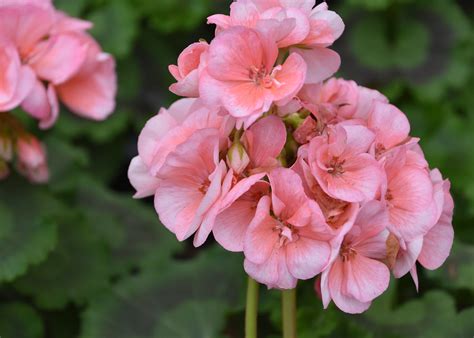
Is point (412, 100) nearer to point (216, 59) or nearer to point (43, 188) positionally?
point (43, 188)

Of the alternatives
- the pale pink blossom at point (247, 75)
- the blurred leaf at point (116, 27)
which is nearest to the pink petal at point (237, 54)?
the pale pink blossom at point (247, 75)

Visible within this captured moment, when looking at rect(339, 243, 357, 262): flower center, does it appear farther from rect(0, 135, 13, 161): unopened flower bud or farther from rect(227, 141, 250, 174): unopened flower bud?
rect(0, 135, 13, 161): unopened flower bud

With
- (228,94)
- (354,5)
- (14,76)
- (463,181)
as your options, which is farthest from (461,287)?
(354,5)

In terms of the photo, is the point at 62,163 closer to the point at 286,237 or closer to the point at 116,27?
the point at 116,27

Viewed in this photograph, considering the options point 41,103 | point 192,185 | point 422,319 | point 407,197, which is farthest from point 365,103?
point 41,103

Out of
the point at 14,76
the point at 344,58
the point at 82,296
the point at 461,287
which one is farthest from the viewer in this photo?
the point at 344,58

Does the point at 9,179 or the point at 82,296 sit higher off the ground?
the point at 9,179

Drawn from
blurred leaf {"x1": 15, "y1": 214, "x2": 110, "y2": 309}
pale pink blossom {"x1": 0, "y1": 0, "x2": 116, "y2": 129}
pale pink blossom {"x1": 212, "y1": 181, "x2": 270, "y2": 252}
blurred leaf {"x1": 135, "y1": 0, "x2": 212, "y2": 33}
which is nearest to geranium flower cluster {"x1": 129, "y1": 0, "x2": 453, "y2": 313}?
pale pink blossom {"x1": 212, "y1": 181, "x2": 270, "y2": 252}

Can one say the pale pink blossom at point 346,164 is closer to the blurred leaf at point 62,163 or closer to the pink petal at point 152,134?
the pink petal at point 152,134
